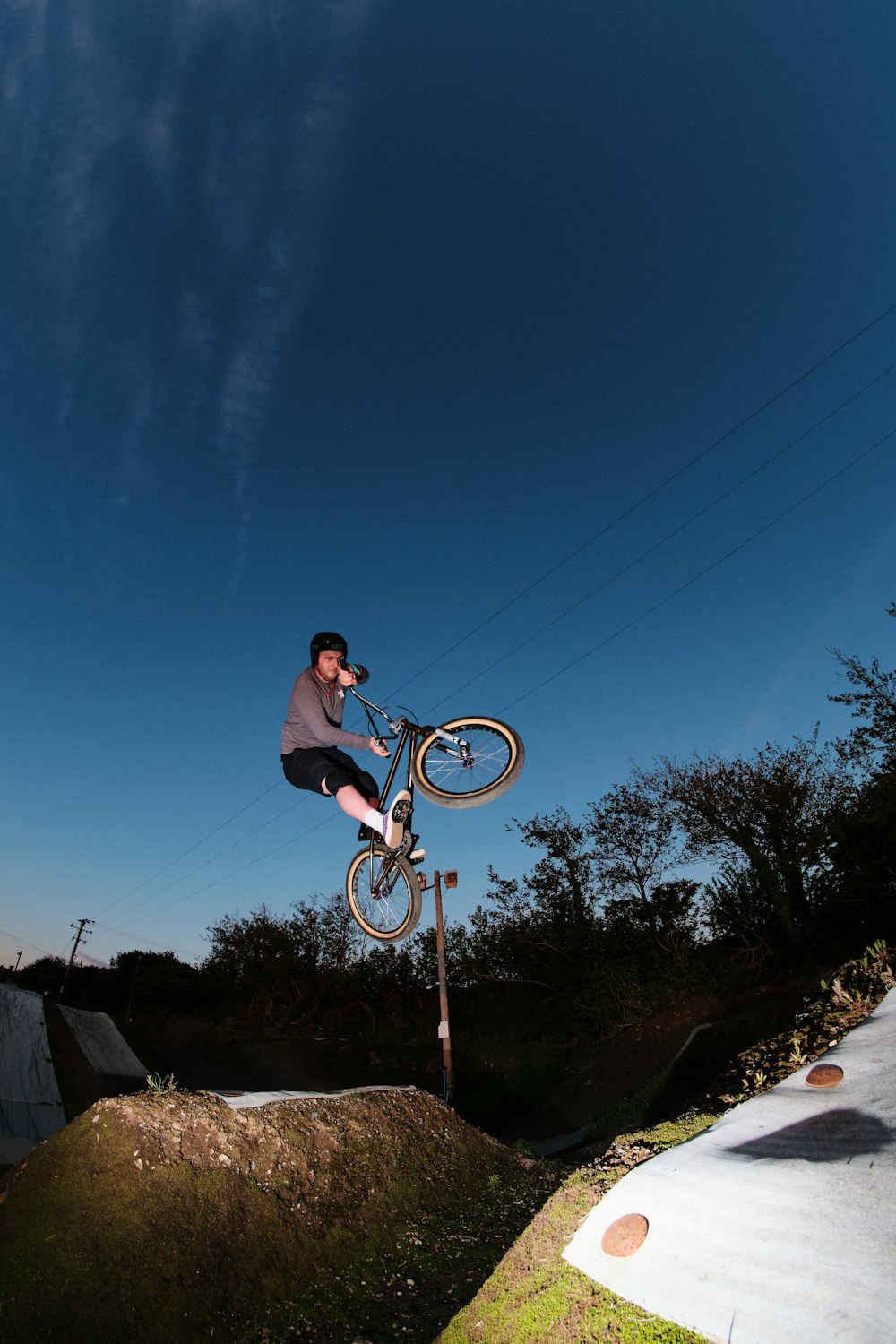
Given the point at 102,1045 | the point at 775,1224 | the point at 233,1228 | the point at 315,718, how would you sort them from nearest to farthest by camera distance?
the point at 775,1224, the point at 233,1228, the point at 315,718, the point at 102,1045

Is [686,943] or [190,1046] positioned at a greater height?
[190,1046]

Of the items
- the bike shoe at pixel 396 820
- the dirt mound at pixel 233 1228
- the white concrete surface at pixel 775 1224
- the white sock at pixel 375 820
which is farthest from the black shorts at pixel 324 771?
the white concrete surface at pixel 775 1224

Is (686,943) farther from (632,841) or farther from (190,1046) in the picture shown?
(190,1046)

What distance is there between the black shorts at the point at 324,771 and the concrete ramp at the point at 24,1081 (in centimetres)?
1456

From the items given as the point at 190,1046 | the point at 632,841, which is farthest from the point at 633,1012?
the point at 190,1046

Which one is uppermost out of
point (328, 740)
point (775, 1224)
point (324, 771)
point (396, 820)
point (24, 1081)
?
point (328, 740)

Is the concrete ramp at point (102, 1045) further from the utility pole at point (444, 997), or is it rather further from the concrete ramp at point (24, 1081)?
the utility pole at point (444, 997)

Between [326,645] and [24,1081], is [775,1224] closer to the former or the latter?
[326,645]

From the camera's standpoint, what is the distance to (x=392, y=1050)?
98.7 feet

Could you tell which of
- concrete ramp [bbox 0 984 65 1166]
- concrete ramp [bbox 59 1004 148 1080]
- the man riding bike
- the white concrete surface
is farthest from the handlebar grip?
concrete ramp [bbox 59 1004 148 1080]

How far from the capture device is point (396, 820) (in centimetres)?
626

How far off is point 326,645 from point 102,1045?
28984mm

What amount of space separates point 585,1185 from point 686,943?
2418 cm

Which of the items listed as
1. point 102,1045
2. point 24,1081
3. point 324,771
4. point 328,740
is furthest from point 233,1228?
point 102,1045
